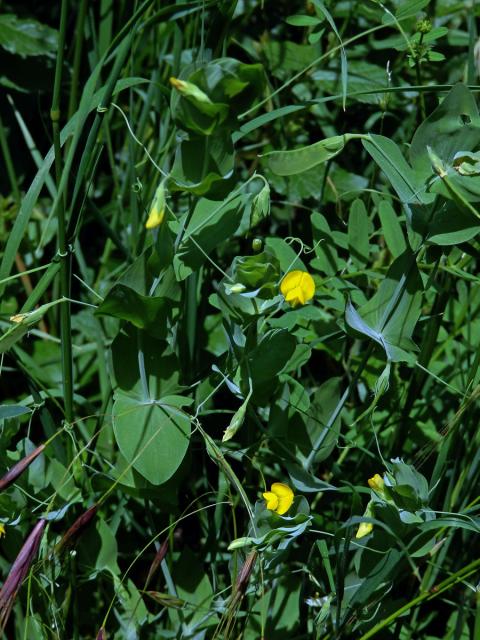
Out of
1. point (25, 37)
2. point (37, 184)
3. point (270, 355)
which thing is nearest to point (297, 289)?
point (270, 355)

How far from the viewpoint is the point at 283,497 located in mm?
883

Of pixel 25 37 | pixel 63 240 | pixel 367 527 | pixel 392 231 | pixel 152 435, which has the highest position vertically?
pixel 25 37

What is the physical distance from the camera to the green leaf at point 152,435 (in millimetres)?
929

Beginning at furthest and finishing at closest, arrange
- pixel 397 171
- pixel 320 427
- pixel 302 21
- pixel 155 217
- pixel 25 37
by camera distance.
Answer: pixel 25 37 → pixel 302 21 → pixel 320 427 → pixel 397 171 → pixel 155 217

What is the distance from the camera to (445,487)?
48.1 inches

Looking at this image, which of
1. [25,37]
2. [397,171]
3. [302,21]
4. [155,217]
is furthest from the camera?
[25,37]

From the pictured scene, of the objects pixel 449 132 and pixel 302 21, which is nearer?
pixel 449 132

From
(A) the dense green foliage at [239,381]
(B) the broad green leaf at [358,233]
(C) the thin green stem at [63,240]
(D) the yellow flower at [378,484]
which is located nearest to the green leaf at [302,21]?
(A) the dense green foliage at [239,381]

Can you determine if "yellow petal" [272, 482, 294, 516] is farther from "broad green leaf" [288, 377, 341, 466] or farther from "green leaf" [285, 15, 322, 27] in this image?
"green leaf" [285, 15, 322, 27]

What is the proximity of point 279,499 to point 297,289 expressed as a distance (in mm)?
228

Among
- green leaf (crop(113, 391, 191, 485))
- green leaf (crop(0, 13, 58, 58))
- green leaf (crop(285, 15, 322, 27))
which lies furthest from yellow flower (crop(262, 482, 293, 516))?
green leaf (crop(0, 13, 58, 58))

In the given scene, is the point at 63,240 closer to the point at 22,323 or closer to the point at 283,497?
the point at 22,323

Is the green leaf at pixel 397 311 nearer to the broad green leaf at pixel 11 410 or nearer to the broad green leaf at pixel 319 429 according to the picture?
the broad green leaf at pixel 319 429

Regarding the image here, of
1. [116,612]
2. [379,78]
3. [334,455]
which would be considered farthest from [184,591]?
[379,78]
